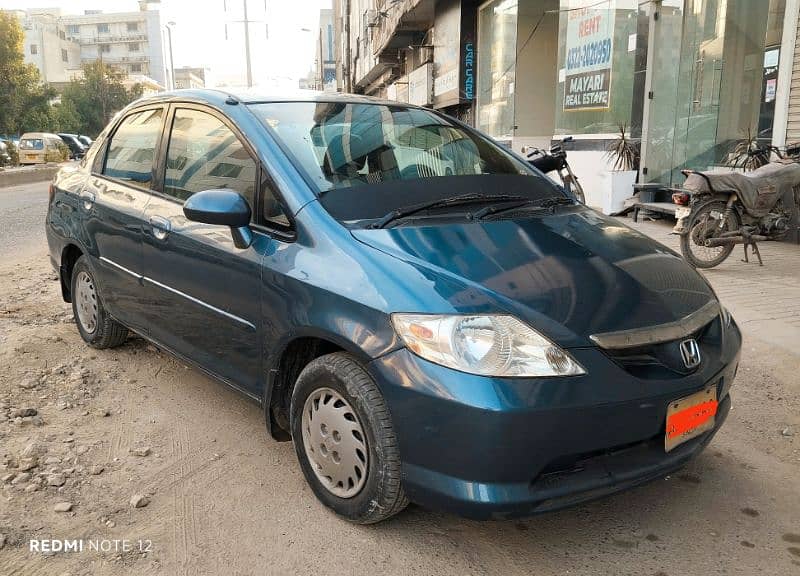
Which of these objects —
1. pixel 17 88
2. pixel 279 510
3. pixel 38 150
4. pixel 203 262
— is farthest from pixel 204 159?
pixel 17 88

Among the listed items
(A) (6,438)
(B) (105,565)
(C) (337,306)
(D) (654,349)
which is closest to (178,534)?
(B) (105,565)

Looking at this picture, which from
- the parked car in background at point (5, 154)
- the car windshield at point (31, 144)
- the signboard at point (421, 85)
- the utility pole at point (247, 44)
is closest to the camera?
the signboard at point (421, 85)

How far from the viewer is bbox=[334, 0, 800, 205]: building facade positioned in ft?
29.0

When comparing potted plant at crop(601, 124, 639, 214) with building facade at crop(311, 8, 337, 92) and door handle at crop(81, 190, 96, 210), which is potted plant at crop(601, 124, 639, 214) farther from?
building facade at crop(311, 8, 337, 92)

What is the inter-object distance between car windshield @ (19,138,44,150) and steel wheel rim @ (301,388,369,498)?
32.3m

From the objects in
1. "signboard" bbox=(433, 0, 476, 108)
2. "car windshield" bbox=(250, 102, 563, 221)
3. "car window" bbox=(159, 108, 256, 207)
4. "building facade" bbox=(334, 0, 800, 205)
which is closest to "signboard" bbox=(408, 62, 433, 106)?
"signboard" bbox=(433, 0, 476, 108)

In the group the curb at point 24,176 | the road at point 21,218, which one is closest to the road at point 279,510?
the road at point 21,218

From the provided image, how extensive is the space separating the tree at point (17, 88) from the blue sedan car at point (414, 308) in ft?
107

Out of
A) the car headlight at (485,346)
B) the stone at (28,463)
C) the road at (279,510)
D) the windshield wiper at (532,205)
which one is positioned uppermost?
the windshield wiper at (532,205)

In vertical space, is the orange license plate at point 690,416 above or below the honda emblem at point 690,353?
below

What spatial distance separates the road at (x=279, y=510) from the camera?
2395mm

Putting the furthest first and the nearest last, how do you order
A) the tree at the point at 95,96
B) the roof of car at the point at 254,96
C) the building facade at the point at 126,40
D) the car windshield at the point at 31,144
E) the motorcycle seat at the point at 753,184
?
1. the building facade at the point at 126,40
2. the tree at the point at 95,96
3. the car windshield at the point at 31,144
4. the motorcycle seat at the point at 753,184
5. the roof of car at the point at 254,96

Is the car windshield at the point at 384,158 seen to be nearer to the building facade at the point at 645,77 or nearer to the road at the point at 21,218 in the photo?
the building facade at the point at 645,77

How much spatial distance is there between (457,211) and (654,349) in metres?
1.01
